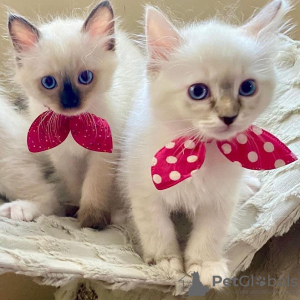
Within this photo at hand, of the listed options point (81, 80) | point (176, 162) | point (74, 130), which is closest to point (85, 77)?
point (81, 80)

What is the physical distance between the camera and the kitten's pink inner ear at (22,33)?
39.2 inches

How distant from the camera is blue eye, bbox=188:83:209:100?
79 centimetres

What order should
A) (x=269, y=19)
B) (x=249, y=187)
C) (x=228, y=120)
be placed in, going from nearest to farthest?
1. (x=228, y=120)
2. (x=269, y=19)
3. (x=249, y=187)

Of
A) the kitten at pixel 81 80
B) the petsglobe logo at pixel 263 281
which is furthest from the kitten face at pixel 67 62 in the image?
the petsglobe logo at pixel 263 281

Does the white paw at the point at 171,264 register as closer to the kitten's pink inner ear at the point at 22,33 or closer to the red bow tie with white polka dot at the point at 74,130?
the red bow tie with white polka dot at the point at 74,130

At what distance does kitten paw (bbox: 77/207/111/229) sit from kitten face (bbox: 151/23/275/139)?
16.4 inches

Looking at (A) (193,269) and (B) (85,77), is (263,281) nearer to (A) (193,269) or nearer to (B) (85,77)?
(A) (193,269)

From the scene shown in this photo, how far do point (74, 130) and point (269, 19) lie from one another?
55 centimetres

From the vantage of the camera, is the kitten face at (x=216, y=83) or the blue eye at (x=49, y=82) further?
the blue eye at (x=49, y=82)

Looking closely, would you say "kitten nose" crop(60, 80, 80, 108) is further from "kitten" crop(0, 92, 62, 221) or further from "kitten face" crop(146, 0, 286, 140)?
"kitten" crop(0, 92, 62, 221)

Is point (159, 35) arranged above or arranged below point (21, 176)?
above

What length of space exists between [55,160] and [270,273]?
695 mm

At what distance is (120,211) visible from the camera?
1213 mm

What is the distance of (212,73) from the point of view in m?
0.78
